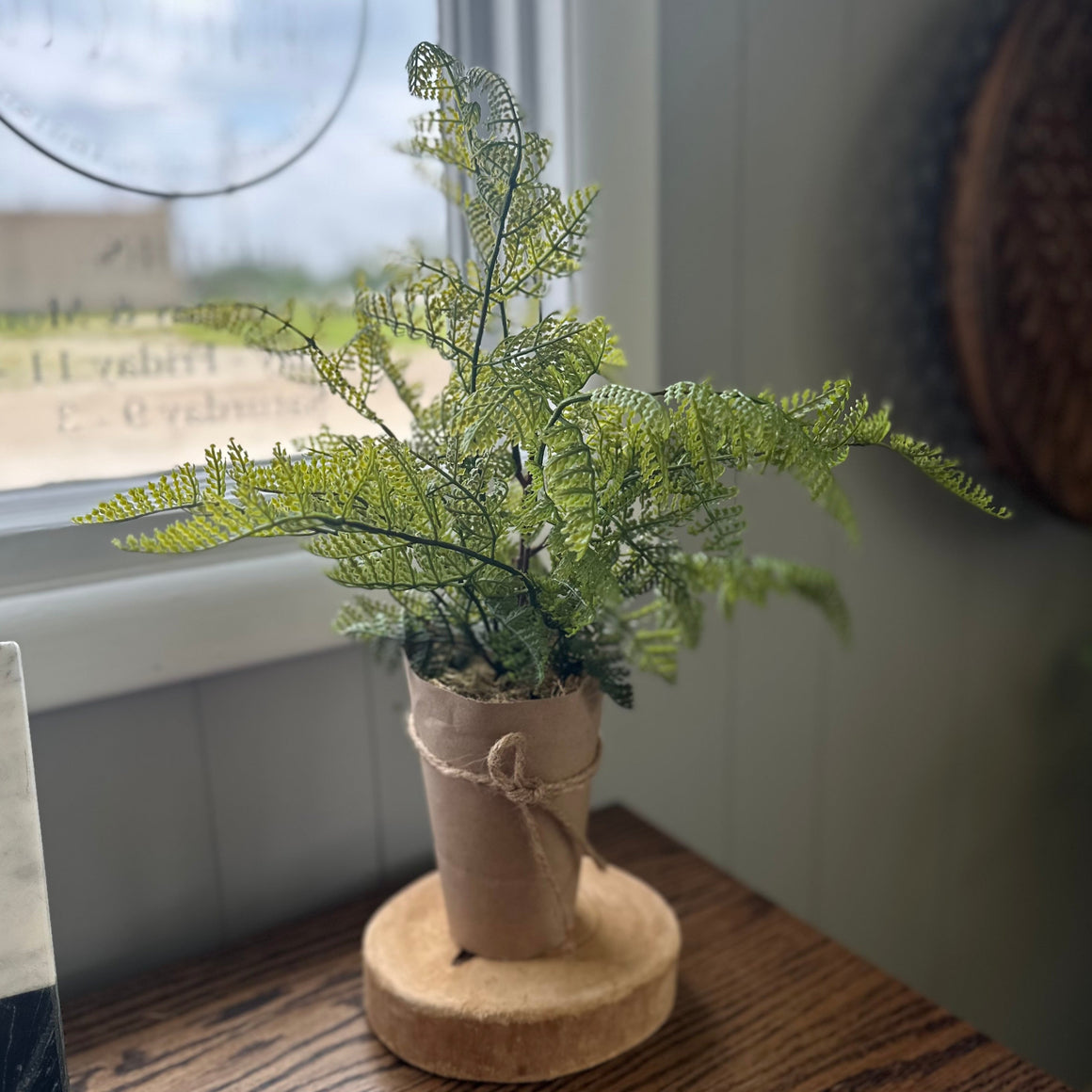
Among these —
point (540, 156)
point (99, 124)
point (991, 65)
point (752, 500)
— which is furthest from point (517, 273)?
point (991, 65)

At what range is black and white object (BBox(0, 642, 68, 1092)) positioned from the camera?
1.41 ft

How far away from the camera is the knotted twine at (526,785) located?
58 cm

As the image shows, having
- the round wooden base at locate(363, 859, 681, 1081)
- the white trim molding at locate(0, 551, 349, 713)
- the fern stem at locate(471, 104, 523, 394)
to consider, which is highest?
the fern stem at locate(471, 104, 523, 394)

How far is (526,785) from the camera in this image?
0.59 meters

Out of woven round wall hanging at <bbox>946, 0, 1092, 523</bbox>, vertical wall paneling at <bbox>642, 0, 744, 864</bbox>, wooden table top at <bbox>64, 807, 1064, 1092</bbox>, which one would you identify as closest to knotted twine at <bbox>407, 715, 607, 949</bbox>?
wooden table top at <bbox>64, 807, 1064, 1092</bbox>

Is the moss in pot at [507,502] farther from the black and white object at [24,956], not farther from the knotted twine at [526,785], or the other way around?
the black and white object at [24,956]

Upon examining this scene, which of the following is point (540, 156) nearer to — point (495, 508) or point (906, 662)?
point (495, 508)

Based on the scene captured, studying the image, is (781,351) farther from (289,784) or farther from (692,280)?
(289,784)

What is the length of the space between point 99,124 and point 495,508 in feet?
1.36

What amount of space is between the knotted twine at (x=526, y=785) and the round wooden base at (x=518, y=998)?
46 millimetres

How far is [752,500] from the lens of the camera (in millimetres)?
988

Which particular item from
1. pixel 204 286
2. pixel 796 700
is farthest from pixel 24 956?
pixel 796 700

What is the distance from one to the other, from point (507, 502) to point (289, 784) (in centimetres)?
35

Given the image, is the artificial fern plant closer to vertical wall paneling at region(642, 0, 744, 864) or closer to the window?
the window
